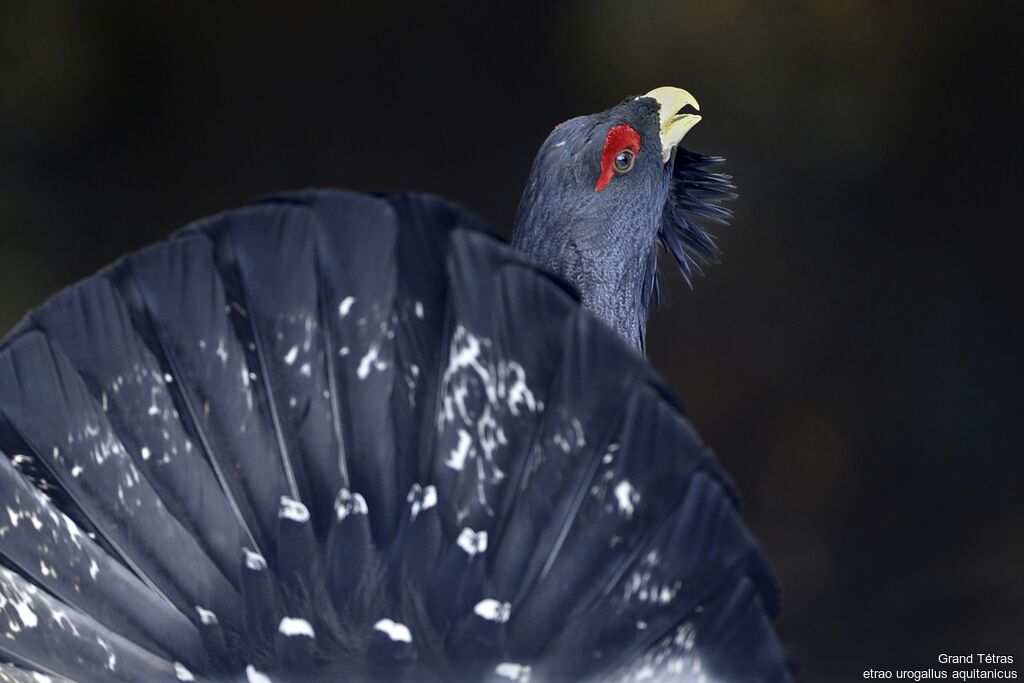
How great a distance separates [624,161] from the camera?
4.54 ft

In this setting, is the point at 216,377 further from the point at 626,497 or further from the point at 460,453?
the point at 626,497

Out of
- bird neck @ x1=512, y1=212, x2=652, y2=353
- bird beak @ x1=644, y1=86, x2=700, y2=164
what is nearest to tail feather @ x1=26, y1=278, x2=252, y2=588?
bird neck @ x1=512, y1=212, x2=652, y2=353

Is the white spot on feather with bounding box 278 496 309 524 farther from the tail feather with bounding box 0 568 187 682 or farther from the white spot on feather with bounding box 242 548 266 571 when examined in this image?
the tail feather with bounding box 0 568 187 682

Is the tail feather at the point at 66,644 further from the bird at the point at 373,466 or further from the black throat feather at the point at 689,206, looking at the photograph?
the black throat feather at the point at 689,206

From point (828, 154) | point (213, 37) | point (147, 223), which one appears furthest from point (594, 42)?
point (147, 223)

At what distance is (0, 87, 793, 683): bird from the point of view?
776 millimetres

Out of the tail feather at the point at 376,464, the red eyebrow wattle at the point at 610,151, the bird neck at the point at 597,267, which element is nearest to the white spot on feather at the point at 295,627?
the tail feather at the point at 376,464

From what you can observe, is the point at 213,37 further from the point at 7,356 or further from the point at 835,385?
the point at 7,356

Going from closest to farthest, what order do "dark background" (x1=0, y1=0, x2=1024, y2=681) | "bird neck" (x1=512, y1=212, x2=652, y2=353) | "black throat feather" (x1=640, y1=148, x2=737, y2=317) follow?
"bird neck" (x1=512, y1=212, x2=652, y2=353), "black throat feather" (x1=640, y1=148, x2=737, y2=317), "dark background" (x1=0, y1=0, x2=1024, y2=681)

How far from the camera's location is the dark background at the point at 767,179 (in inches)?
108

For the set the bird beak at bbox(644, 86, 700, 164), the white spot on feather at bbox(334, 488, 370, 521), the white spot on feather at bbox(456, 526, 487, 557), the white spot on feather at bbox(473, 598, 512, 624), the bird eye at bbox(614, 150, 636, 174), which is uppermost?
the bird beak at bbox(644, 86, 700, 164)

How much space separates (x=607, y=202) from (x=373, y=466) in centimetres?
66

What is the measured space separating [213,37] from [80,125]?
0.40m

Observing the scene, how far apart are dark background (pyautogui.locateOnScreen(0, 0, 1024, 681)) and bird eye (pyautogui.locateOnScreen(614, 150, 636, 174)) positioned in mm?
1479
